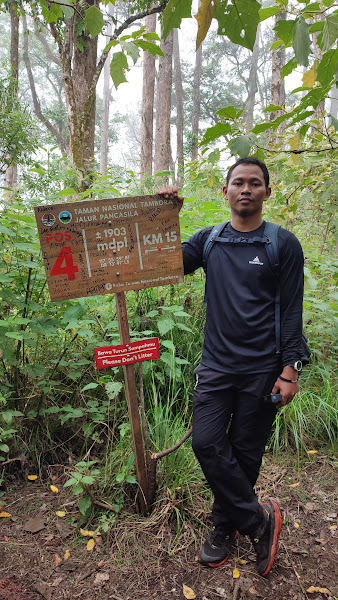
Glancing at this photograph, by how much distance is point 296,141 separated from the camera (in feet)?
6.43

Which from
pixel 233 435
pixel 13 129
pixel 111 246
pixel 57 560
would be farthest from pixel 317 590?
pixel 13 129

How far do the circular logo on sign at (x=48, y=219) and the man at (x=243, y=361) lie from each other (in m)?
0.57

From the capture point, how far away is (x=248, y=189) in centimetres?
190

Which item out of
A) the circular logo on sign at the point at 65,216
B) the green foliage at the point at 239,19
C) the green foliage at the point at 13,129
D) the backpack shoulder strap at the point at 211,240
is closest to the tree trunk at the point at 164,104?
the green foliage at the point at 13,129

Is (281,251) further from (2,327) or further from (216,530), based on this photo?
(2,327)

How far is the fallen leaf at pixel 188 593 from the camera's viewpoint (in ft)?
6.07

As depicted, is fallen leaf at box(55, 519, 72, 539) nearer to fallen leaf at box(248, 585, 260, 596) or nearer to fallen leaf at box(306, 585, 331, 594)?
fallen leaf at box(248, 585, 260, 596)

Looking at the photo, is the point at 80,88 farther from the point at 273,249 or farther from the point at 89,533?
the point at 89,533

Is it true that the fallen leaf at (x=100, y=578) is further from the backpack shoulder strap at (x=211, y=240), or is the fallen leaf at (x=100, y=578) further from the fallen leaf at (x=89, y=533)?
the backpack shoulder strap at (x=211, y=240)

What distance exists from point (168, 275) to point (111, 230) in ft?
1.20

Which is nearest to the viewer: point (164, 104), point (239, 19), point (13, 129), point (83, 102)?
point (239, 19)

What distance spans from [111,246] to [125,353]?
0.54 m

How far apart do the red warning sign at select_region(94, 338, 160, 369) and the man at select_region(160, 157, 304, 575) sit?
Result: 0.29 m

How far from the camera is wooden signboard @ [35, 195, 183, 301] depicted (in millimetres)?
1830
